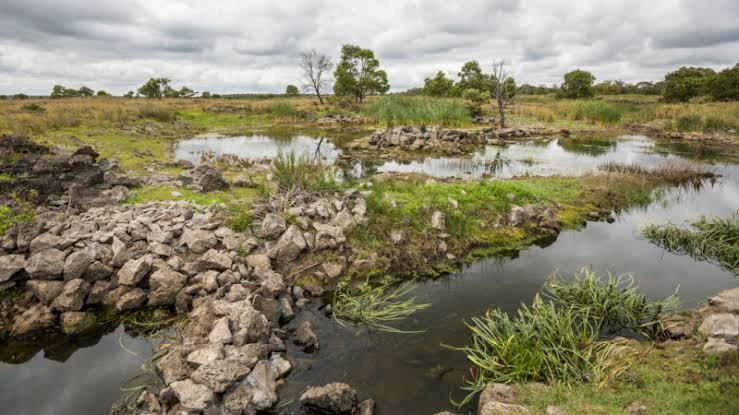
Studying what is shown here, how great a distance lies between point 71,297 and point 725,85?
198ft

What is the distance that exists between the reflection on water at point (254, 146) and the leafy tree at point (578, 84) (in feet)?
156

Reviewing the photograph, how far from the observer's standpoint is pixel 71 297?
20.6 ft

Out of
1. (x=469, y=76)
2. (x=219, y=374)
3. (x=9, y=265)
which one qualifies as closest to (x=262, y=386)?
(x=219, y=374)

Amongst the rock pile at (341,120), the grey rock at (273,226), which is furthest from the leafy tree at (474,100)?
the grey rock at (273,226)

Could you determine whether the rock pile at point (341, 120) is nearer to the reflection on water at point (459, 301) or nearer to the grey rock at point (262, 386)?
the reflection on water at point (459, 301)

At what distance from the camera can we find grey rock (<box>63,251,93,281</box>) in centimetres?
647

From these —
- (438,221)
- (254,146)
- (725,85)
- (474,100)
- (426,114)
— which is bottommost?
(438,221)

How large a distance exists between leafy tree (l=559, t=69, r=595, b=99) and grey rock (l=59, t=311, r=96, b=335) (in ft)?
220

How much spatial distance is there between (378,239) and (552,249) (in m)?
4.56

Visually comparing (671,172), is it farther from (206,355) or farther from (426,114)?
(426,114)

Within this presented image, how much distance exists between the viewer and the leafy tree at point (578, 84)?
192 feet

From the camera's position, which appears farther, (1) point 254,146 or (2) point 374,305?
(1) point 254,146

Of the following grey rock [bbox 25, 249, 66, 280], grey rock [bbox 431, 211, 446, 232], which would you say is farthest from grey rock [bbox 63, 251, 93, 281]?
grey rock [bbox 431, 211, 446, 232]

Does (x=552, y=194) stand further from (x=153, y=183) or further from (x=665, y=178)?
(x=153, y=183)
